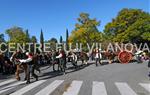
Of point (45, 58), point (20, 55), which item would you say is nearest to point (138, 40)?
point (45, 58)

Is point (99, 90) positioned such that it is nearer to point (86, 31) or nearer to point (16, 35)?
point (86, 31)

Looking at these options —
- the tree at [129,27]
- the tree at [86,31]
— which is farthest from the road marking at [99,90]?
the tree at [129,27]

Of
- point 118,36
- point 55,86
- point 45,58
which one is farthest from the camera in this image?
point 118,36

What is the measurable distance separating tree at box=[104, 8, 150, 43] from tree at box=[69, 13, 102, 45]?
14.7 m

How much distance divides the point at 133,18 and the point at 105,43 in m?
15.5

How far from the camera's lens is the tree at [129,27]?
7131 cm

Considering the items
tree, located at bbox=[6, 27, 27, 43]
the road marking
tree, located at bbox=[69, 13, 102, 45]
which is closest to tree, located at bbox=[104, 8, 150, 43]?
tree, located at bbox=[69, 13, 102, 45]

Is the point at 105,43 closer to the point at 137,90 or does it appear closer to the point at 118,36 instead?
the point at 118,36

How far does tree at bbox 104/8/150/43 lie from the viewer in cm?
7131

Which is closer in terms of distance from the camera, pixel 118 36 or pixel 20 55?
pixel 20 55

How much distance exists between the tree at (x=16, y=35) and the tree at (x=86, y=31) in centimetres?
2136

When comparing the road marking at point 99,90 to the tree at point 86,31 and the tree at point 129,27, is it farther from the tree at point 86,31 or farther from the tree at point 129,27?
the tree at point 129,27

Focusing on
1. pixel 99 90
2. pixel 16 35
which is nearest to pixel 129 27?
pixel 16 35

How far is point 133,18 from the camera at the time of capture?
76312mm
